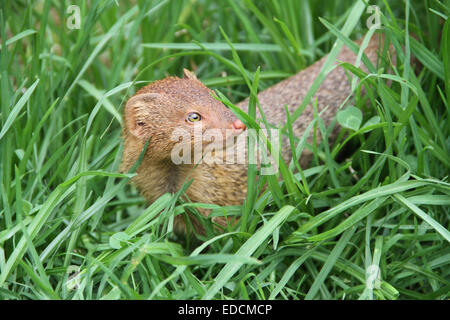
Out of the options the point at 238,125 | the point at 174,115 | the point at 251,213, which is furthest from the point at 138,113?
the point at 251,213

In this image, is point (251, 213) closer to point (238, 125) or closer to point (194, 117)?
point (238, 125)

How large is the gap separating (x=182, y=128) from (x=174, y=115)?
0.27 feet

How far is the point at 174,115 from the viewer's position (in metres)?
2.79

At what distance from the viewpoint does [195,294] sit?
2.46 m

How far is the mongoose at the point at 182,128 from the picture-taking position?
2.76 meters

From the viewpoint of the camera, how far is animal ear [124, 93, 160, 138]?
285cm

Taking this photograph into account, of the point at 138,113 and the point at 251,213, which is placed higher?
the point at 138,113

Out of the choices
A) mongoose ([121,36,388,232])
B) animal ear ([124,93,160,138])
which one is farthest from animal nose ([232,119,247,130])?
animal ear ([124,93,160,138])

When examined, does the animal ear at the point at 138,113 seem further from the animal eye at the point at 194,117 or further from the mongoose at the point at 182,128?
the animal eye at the point at 194,117

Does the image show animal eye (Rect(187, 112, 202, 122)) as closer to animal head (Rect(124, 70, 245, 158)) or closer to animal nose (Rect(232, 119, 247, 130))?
animal head (Rect(124, 70, 245, 158))

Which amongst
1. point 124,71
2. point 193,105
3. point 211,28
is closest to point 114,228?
point 193,105

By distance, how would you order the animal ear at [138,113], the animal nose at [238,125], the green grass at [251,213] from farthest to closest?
the animal ear at [138,113], the animal nose at [238,125], the green grass at [251,213]

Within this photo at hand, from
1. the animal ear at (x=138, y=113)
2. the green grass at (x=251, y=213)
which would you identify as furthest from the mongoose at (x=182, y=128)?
the green grass at (x=251, y=213)

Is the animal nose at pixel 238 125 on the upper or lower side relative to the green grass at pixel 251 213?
upper
